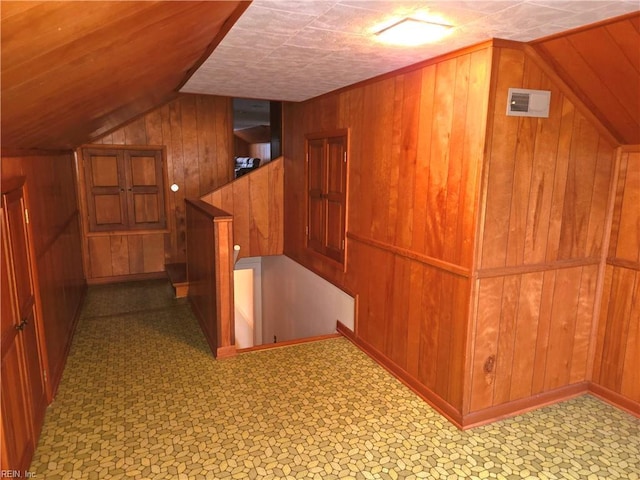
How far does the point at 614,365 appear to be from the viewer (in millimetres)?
2783

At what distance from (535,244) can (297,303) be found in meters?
3.18

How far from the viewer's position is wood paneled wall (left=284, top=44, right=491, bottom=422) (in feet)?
7.82

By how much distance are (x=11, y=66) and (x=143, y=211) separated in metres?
4.33

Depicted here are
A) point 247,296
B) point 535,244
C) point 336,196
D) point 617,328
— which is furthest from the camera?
point 247,296

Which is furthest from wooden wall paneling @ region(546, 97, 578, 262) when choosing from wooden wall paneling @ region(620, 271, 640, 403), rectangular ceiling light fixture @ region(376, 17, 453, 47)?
rectangular ceiling light fixture @ region(376, 17, 453, 47)

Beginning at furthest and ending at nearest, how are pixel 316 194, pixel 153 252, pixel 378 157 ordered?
pixel 153 252 < pixel 316 194 < pixel 378 157

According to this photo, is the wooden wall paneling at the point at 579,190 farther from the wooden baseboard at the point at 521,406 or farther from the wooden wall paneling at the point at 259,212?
the wooden wall paneling at the point at 259,212

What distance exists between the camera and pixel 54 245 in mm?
3193

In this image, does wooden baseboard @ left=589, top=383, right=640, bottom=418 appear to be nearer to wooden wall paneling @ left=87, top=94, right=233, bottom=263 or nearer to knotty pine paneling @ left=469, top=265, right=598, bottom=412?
knotty pine paneling @ left=469, top=265, right=598, bottom=412

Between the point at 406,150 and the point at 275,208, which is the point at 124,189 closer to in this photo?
the point at 275,208

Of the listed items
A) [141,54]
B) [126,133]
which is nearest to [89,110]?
[141,54]

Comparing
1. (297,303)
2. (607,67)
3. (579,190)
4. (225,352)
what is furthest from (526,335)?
(297,303)

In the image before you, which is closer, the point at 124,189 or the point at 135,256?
the point at 124,189

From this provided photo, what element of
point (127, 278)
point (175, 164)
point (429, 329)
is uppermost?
point (175, 164)
